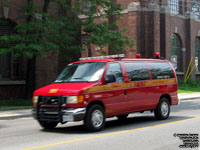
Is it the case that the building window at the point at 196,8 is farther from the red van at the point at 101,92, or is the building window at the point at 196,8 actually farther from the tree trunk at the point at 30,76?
the red van at the point at 101,92

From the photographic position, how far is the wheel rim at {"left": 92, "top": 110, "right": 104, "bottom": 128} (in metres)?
9.51

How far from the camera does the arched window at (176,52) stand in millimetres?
40606

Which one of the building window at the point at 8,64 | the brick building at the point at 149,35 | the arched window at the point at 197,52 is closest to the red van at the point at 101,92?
the brick building at the point at 149,35

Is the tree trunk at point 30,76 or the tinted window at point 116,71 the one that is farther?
the tree trunk at point 30,76

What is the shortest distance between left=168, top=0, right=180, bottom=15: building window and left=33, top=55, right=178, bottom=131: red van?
95.1 feet

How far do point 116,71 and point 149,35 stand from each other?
26169 mm

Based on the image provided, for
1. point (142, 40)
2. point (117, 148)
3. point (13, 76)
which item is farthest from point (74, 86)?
point (142, 40)

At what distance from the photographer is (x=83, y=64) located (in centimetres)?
1068

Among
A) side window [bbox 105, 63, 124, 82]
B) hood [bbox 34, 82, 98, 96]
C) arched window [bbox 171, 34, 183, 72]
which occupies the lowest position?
hood [bbox 34, 82, 98, 96]

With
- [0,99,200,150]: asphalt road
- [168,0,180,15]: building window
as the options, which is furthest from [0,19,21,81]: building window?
[168,0,180,15]: building window

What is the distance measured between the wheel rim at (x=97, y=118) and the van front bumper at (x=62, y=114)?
41 centimetres

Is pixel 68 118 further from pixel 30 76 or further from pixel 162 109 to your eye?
pixel 30 76

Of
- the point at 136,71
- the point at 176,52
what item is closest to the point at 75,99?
the point at 136,71

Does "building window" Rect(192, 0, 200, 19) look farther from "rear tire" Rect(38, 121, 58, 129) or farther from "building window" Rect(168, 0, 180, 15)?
"rear tire" Rect(38, 121, 58, 129)
